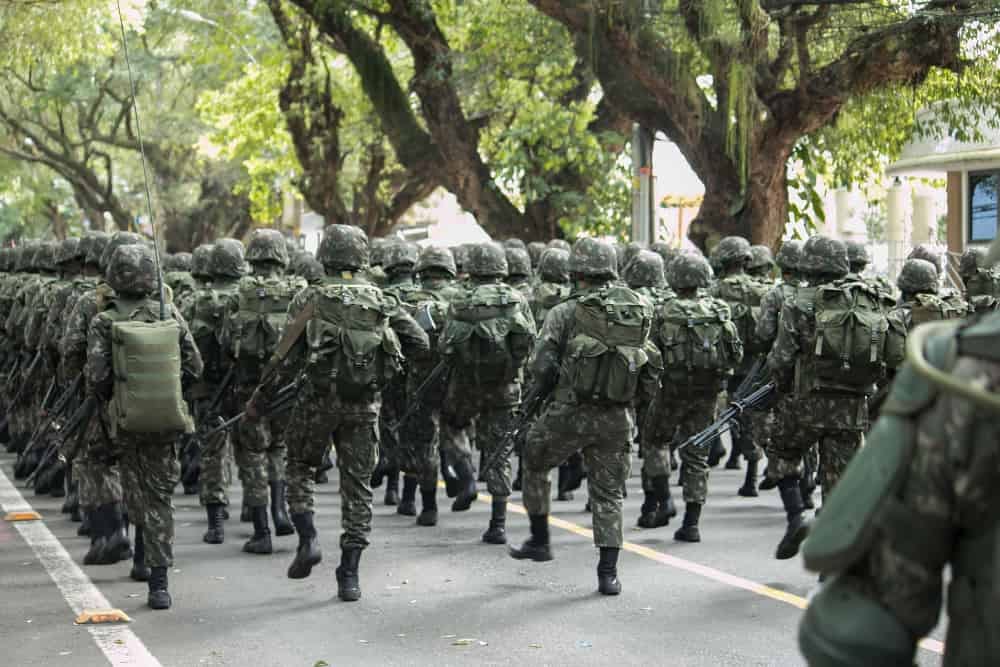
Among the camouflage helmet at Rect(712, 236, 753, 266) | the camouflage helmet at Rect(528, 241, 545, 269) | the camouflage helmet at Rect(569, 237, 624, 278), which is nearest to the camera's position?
the camouflage helmet at Rect(569, 237, 624, 278)

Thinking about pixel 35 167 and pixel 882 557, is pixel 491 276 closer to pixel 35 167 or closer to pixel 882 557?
pixel 882 557

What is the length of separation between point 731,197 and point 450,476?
6209 mm

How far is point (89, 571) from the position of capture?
8.68 meters

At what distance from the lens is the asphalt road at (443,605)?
21.7 feet

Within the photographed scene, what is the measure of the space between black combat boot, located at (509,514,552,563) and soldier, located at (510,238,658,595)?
57 cm

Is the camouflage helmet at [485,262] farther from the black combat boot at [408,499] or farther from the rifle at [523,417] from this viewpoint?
the black combat boot at [408,499]

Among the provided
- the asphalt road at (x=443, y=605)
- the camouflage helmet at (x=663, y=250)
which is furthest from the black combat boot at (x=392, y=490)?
the camouflage helmet at (x=663, y=250)

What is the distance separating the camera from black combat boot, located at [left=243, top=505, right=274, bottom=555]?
9.21m

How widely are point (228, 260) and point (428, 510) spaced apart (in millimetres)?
2319

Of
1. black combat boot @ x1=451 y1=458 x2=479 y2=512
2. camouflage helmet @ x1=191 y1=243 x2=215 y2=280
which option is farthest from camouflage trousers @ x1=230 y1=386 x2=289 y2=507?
camouflage helmet @ x1=191 y1=243 x2=215 y2=280

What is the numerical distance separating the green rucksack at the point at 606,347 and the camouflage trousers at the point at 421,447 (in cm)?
278

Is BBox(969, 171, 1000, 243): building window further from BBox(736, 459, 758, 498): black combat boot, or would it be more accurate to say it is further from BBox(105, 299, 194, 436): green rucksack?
BBox(105, 299, 194, 436): green rucksack

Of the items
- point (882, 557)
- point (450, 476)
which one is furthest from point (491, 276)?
point (882, 557)

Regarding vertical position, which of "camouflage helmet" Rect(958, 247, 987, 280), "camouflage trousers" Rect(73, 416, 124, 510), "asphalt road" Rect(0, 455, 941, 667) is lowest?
"asphalt road" Rect(0, 455, 941, 667)
